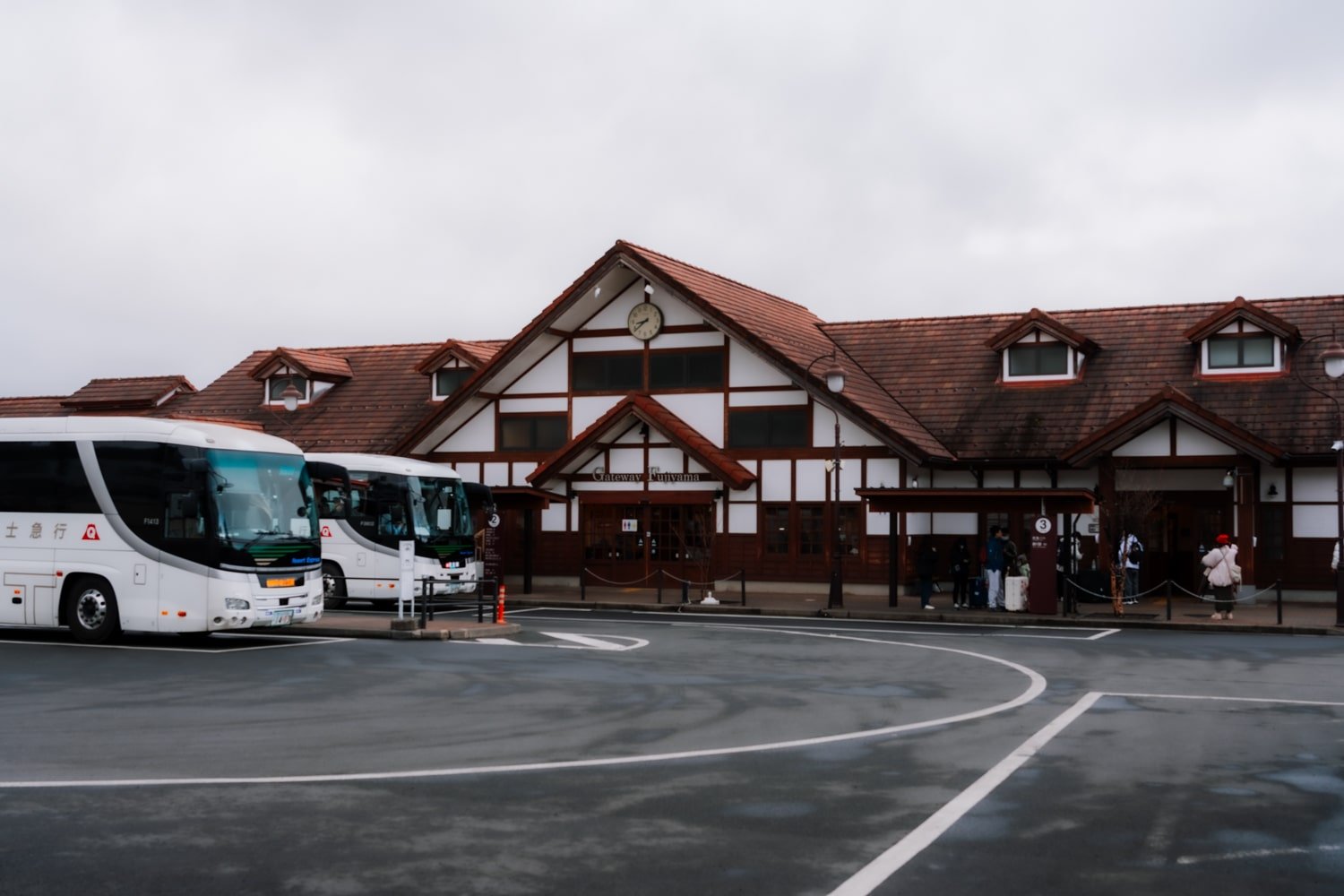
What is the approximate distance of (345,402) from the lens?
4541 cm

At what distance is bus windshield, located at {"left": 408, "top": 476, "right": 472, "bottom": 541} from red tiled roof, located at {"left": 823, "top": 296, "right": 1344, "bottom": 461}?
12210mm

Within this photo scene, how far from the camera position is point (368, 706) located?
46.9 feet

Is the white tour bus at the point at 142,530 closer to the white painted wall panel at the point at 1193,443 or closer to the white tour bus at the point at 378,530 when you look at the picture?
the white tour bus at the point at 378,530

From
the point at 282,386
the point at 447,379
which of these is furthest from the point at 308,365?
the point at 447,379

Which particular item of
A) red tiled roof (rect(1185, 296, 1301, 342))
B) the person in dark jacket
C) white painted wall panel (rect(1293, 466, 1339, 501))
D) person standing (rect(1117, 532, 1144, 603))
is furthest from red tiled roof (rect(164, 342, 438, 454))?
white painted wall panel (rect(1293, 466, 1339, 501))

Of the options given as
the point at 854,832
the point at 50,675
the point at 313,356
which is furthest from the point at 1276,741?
the point at 313,356

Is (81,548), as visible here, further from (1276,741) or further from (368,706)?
(1276,741)

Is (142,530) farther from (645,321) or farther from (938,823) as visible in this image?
(645,321)

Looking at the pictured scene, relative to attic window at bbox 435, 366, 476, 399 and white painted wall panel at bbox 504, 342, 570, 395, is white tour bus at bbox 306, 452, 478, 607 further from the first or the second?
attic window at bbox 435, 366, 476, 399

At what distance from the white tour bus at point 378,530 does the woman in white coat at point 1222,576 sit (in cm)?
1493

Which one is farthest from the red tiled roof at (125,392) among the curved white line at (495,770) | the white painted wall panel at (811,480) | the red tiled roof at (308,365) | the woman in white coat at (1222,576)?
the curved white line at (495,770)

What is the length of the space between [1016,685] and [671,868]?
33.0 ft

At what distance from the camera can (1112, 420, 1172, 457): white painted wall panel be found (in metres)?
32.5

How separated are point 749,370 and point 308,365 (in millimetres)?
16360
